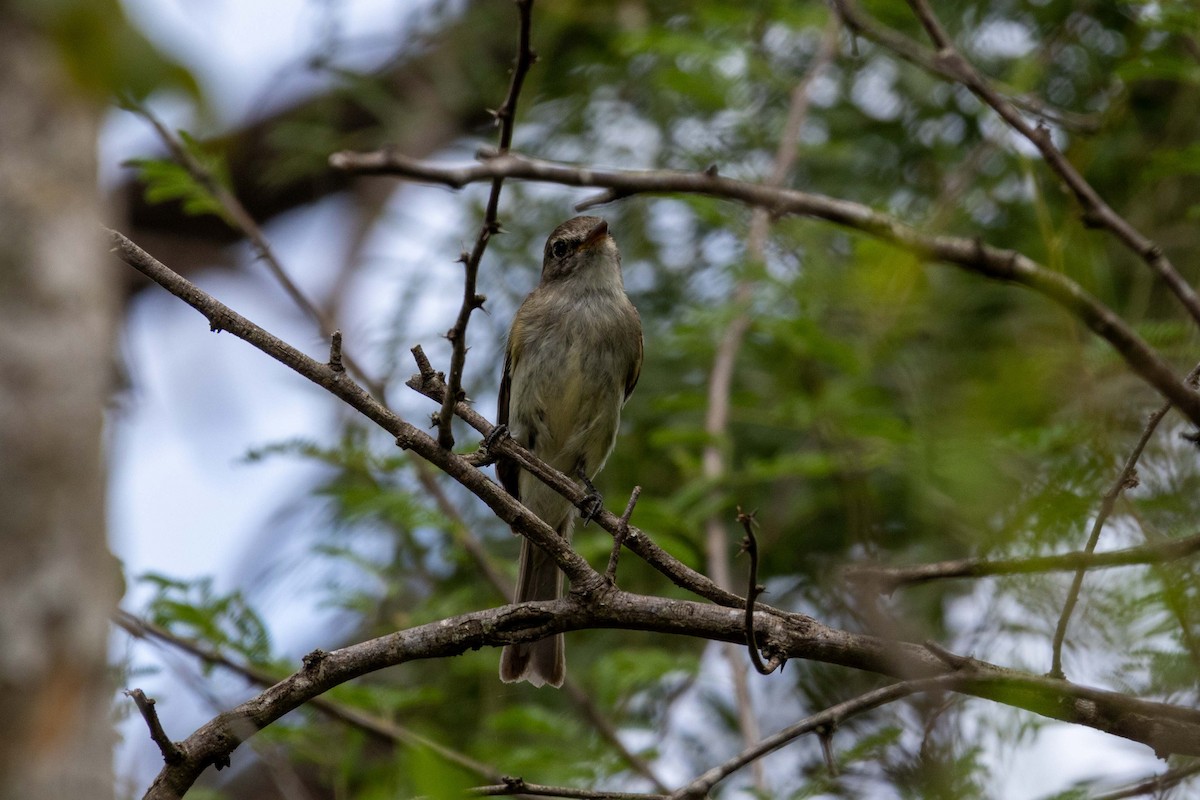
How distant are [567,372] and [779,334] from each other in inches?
42.9

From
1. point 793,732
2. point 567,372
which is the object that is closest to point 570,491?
point 793,732

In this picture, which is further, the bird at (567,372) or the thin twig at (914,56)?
the bird at (567,372)

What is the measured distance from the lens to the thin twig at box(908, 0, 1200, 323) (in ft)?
9.16

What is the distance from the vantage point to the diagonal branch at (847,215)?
7.64ft

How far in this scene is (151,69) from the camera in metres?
1.65

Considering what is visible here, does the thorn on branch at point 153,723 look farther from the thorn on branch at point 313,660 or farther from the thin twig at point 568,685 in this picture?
the thin twig at point 568,685

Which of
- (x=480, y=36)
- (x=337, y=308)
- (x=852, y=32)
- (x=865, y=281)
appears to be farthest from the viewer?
(x=337, y=308)

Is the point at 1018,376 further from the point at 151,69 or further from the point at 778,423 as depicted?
the point at 778,423

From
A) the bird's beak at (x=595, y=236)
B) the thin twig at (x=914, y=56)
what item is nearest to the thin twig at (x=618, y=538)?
the thin twig at (x=914, y=56)

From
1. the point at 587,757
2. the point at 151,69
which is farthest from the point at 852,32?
the point at 587,757

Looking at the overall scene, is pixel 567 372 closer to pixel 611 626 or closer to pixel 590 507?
pixel 590 507

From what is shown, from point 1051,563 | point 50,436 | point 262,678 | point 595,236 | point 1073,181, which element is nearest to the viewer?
point 50,436

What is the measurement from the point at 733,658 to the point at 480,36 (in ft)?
15.5

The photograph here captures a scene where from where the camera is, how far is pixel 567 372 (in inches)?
240
